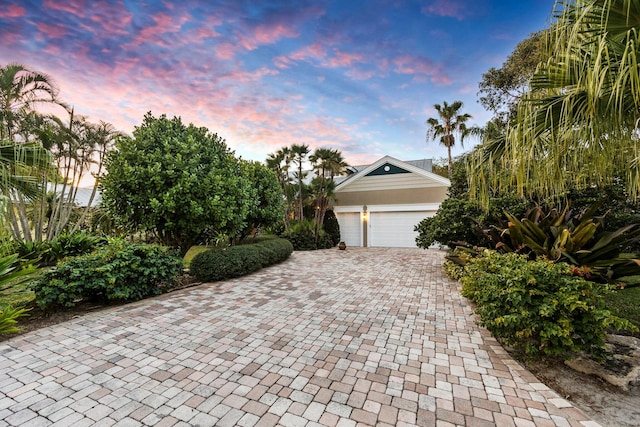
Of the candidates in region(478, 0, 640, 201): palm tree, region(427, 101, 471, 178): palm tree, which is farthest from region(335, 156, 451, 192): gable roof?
region(478, 0, 640, 201): palm tree

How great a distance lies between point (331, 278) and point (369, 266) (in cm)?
205

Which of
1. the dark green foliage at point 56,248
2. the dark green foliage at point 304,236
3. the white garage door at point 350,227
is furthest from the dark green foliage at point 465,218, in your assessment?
the dark green foliage at point 56,248

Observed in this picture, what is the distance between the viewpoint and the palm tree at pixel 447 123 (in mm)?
15914

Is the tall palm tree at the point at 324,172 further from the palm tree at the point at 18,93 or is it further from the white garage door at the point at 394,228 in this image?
the palm tree at the point at 18,93

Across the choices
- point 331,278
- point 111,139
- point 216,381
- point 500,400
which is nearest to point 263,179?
point 331,278

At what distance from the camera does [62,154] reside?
8672 mm

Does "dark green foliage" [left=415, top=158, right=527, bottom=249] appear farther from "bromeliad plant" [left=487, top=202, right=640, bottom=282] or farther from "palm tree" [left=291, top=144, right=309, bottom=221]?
"palm tree" [left=291, top=144, right=309, bottom=221]

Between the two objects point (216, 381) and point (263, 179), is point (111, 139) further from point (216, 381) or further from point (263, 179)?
point (216, 381)

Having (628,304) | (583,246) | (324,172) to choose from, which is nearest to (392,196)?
(324,172)

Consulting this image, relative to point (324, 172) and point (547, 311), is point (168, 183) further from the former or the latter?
point (324, 172)

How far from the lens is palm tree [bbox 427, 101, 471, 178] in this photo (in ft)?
52.2

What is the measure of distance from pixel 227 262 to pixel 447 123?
16250 millimetres

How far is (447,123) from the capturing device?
54.0ft

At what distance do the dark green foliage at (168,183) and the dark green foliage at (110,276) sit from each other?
3.11 feet
